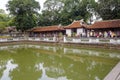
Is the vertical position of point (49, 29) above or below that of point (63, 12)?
below

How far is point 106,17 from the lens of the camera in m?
27.1

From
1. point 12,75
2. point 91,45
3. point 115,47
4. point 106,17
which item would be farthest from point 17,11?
point 12,75

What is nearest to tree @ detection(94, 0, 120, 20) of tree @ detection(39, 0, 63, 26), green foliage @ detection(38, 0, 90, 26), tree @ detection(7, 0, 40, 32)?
green foliage @ detection(38, 0, 90, 26)

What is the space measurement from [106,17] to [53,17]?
13.0m

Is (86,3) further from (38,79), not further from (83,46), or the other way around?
(38,79)

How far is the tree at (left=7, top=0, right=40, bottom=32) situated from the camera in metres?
32.0

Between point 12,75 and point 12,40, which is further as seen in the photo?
point 12,40

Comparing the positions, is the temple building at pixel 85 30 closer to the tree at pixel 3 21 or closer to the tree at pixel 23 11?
the tree at pixel 23 11

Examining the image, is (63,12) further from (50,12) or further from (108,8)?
(108,8)

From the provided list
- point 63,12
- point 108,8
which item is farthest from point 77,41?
point 63,12

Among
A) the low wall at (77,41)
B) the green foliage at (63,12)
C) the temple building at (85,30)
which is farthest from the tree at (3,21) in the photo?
the low wall at (77,41)

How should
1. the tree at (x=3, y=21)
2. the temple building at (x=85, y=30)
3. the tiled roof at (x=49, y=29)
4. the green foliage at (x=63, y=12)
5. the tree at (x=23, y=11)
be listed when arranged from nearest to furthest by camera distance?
the temple building at (x=85, y=30) → the tiled roof at (x=49, y=29) → the tree at (x=23, y=11) → the green foliage at (x=63, y=12) → the tree at (x=3, y=21)

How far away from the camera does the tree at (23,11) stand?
32.0m

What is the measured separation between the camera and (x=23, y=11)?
32.8 metres
